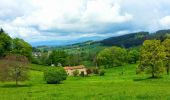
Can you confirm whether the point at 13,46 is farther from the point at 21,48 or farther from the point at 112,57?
the point at 112,57

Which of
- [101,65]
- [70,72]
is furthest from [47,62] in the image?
[70,72]

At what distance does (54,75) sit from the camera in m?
92.1

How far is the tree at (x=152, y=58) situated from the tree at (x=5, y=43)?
69.3 meters

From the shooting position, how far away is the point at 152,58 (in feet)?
326

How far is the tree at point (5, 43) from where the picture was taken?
15362 centimetres

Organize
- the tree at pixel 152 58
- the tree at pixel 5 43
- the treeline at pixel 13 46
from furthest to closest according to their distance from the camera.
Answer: the treeline at pixel 13 46
the tree at pixel 5 43
the tree at pixel 152 58

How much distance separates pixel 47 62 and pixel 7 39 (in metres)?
37.5

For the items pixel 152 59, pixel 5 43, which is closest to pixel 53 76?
pixel 152 59

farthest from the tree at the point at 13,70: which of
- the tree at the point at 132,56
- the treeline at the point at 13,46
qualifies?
the tree at the point at 132,56

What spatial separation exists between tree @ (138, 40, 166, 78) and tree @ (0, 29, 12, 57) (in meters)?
69.3

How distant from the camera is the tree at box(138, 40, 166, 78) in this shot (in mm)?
97500

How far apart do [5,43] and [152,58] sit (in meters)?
78.3

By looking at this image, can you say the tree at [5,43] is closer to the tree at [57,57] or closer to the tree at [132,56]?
the tree at [57,57]

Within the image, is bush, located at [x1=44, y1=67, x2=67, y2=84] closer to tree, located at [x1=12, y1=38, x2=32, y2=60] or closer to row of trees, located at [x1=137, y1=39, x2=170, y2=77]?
row of trees, located at [x1=137, y1=39, x2=170, y2=77]
